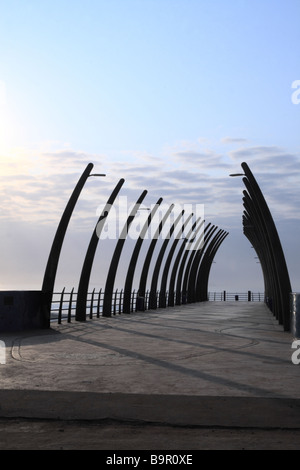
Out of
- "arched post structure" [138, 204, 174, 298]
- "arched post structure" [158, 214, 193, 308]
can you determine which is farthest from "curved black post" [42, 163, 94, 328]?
"arched post structure" [158, 214, 193, 308]

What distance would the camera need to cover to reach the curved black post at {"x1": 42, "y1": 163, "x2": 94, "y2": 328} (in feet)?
59.9

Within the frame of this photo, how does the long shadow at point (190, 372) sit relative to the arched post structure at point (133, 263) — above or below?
below

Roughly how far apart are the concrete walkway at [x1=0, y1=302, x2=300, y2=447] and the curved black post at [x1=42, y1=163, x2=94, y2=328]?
361cm

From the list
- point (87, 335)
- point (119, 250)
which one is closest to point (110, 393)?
point (87, 335)

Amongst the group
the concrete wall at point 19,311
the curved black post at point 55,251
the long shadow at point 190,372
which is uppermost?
the curved black post at point 55,251

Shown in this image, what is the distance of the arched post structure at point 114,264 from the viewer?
89.6 feet

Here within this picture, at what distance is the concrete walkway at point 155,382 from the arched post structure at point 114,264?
41.5 feet

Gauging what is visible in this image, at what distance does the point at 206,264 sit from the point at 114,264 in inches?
1477

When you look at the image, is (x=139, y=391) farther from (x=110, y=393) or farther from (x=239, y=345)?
(x=239, y=345)

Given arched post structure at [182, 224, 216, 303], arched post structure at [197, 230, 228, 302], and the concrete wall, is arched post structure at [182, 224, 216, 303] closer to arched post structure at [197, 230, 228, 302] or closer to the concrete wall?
arched post structure at [197, 230, 228, 302]

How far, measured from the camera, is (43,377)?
8.57 metres

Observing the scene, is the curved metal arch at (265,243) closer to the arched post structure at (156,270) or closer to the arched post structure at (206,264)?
the arched post structure at (156,270)

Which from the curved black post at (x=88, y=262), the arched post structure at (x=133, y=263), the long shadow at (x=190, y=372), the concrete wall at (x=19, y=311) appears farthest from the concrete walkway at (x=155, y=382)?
the arched post structure at (x=133, y=263)
